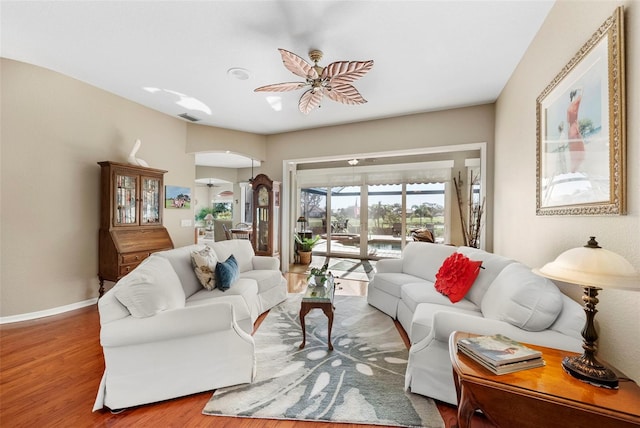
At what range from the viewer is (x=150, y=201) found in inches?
157

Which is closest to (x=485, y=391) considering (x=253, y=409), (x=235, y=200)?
(x=253, y=409)

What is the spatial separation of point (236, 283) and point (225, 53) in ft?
7.80

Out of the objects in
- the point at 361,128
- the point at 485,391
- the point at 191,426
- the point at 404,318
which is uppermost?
the point at 361,128

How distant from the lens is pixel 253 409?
5.45 feet

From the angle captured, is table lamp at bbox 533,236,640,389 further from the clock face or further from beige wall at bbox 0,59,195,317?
beige wall at bbox 0,59,195,317

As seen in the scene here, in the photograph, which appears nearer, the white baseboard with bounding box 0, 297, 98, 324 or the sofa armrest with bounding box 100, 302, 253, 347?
the sofa armrest with bounding box 100, 302, 253, 347

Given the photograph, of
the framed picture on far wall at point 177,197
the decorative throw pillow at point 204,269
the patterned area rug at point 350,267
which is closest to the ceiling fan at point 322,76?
the decorative throw pillow at point 204,269

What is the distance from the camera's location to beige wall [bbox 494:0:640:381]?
1.24m

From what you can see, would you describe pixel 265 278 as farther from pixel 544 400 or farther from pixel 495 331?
pixel 544 400

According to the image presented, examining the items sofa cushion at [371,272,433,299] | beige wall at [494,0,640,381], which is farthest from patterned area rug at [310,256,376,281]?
beige wall at [494,0,640,381]

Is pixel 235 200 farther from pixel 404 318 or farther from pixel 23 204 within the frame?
pixel 404 318

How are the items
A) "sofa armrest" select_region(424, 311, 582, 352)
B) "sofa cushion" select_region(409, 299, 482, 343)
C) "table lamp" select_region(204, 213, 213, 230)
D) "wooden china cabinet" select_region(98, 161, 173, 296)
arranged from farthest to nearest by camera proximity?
"table lamp" select_region(204, 213, 213, 230) → "wooden china cabinet" select_region(98, 161, 173, 296) → "sofa cushion" select_region(409, 299, 482, 343) → "sofa armrest" select_region(424, 311, 582, 352)

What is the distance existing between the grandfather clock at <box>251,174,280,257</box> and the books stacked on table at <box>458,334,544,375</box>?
13.9 feet

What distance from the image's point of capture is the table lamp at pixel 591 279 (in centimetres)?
102
